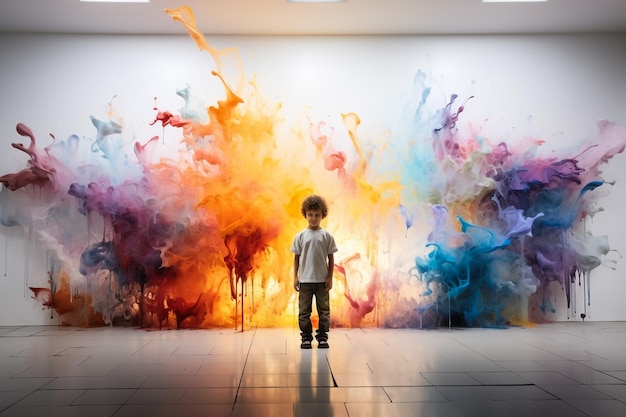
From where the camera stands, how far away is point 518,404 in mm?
2877

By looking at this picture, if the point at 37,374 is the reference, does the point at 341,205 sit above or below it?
above

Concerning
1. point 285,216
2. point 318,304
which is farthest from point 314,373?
point 285,216

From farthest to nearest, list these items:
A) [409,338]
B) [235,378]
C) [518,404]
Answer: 1. [409,338]
2. [235,378]
3. [518,404]

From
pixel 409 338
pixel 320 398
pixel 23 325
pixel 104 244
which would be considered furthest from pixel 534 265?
pixel 23 325

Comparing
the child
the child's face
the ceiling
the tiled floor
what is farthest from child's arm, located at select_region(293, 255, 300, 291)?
the ceiling

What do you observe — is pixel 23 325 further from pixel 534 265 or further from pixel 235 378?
pixel 534 265

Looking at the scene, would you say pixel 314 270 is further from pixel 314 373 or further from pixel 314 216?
pixel 314 373

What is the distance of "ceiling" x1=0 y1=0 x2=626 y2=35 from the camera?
17.5 feet

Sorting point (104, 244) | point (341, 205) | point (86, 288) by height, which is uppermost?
point (341, 205)

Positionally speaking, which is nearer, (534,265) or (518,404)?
(518,404)

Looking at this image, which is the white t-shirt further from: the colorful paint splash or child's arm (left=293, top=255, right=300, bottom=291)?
the colorful paint splash

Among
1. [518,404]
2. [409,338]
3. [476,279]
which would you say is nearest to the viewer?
[518,404]

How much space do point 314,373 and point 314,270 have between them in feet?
4.01

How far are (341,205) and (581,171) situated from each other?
252 centimetres
